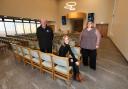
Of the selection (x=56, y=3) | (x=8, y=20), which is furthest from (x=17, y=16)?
(x=56, y=3)

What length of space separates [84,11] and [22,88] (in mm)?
13222

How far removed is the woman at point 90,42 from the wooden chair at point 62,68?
3.33 ft

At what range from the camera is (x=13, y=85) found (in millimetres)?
2408

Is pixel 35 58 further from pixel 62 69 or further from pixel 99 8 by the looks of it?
pixel 99 8

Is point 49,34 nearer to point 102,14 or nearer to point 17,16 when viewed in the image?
point 17,16

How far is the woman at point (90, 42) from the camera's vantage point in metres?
2.90

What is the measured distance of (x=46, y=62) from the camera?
2.67 metres

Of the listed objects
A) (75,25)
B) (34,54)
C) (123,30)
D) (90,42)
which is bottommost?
(34,54)

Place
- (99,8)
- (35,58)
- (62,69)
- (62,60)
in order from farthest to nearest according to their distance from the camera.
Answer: (99,8), (35,58), (62,69), (62,60)

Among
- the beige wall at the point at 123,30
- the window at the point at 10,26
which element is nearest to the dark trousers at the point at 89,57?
the beige wall at the point at 123,30

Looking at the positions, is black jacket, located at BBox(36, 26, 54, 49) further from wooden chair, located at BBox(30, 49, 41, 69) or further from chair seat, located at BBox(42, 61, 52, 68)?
chair seat, located at BBox(42, 61, 52, 68)

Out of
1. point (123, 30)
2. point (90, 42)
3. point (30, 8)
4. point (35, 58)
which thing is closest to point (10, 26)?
point (30, 8)

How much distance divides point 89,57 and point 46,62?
140cm

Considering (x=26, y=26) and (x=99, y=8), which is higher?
(x=99, y=8)
